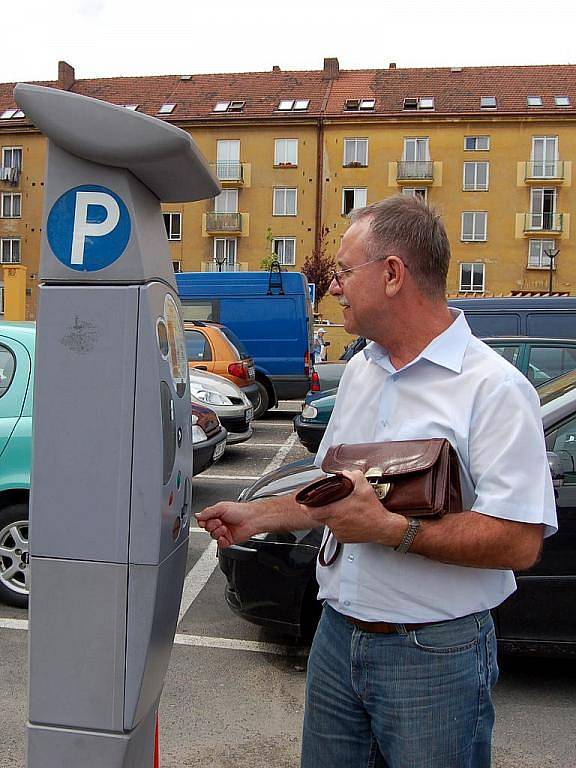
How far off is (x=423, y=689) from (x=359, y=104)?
137 feet

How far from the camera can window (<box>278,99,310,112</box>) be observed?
41125 millimetres

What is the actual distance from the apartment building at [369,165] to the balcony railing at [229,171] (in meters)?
0.07

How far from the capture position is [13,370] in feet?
16.5

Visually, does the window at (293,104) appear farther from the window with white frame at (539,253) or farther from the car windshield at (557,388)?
the car windshield at (557,388)

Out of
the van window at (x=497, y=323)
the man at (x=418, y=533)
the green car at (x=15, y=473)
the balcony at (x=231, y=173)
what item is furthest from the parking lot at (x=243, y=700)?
the balcony at (x=231, y=173)

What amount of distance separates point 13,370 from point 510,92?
41001mm

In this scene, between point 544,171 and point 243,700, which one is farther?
point 544,171

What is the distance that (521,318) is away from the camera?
9602 millimetres

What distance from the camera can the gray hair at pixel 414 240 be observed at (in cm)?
182

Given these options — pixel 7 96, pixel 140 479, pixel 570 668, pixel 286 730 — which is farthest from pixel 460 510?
pixel 7 96

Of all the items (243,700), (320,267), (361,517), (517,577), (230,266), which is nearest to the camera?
(361,517)

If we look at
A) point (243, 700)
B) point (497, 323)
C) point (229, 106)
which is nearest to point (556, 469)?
point (243, 700)

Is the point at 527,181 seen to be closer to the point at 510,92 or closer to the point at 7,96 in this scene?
the point at 510,92

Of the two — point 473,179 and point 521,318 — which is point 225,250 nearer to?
point 473,179
